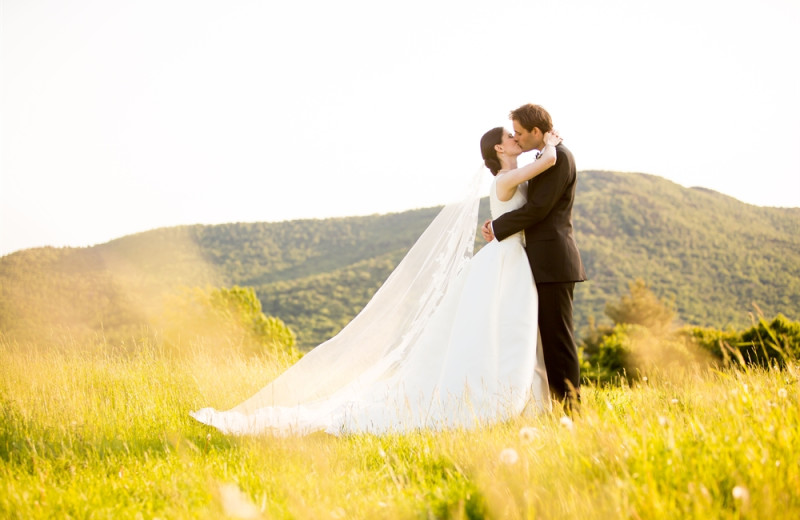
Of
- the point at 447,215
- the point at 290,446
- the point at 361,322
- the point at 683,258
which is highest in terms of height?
the point at 447,215

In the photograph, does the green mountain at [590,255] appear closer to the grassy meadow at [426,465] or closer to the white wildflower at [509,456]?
the grassy meadow at [426,465]

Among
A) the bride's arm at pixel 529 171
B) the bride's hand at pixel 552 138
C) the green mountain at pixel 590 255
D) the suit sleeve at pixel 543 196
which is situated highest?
the bride's hand at pixel 552 138

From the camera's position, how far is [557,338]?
4887 mm

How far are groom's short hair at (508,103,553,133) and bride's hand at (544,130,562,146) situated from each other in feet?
0.16

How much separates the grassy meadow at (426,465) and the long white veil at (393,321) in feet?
3.27

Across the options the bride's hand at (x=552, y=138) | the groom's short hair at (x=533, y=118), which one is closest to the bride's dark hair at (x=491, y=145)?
the groom's short hair at (x=533, y=118)

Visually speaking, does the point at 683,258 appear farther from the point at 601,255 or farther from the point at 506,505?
the point at 506,505

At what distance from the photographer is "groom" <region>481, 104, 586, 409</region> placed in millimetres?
4836

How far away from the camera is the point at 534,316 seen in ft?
16.2

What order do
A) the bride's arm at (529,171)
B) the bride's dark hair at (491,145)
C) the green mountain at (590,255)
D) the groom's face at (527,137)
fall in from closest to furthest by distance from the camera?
the bride's arm at (529,171) → the groom's face at (527,137) → the bride's dark hair at (491,145) → the green mountain at (590,255)

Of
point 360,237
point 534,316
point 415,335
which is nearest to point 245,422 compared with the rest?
point 415,335

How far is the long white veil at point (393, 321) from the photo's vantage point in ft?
18.6

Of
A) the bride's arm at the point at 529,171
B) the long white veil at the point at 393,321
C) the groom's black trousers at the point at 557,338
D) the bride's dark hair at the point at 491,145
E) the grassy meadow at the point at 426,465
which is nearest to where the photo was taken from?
the grassy meadow at the point at 426,465

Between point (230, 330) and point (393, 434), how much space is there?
18.3 m
